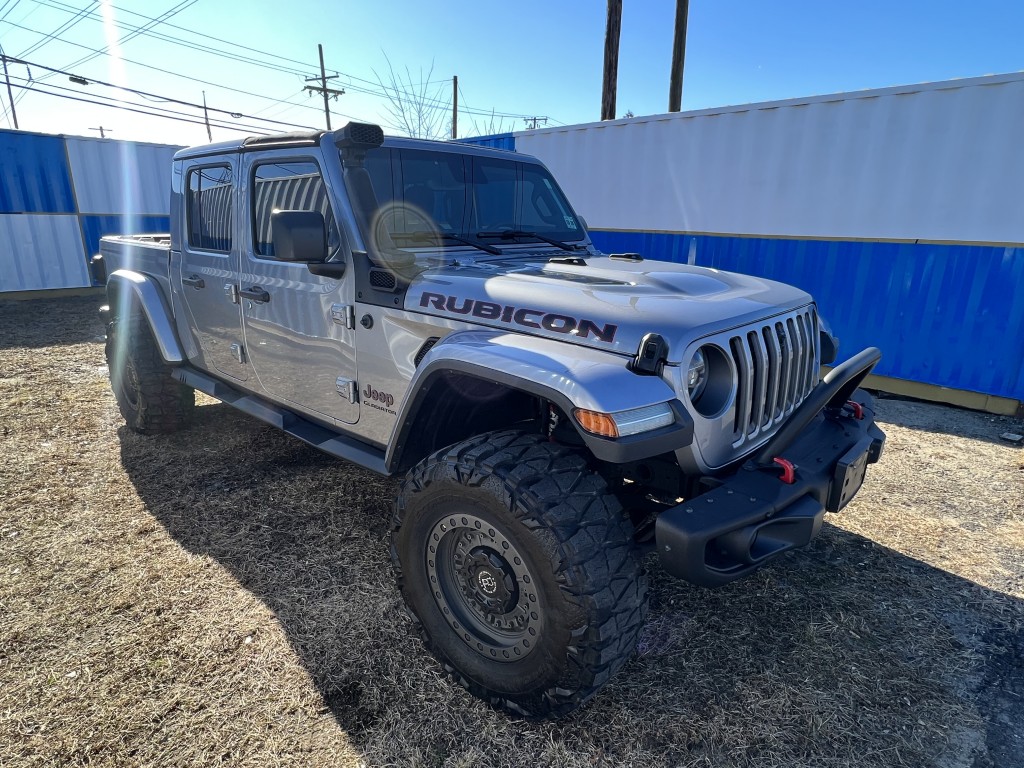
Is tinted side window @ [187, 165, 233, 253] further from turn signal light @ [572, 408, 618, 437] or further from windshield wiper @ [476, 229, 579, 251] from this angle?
turn signal light @ [572, 408, 618, 437]

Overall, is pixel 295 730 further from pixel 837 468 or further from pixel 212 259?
pixel 212 259

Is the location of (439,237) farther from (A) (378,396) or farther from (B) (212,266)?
(B) (212,266)

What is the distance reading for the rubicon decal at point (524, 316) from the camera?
2113 mm

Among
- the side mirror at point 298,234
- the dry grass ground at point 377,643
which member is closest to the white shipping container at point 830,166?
the dry grass ground at point 377,643

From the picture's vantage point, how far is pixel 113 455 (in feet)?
15.0

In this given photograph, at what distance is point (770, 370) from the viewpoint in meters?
2.40

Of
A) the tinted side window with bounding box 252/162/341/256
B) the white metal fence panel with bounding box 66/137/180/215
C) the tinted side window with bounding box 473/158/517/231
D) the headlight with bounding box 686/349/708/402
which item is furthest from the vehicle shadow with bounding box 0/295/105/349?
the headlight with bounding box 686/349/708/402

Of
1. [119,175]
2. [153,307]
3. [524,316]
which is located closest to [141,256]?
[153,307]

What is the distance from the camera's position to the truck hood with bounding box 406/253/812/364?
6.84ft

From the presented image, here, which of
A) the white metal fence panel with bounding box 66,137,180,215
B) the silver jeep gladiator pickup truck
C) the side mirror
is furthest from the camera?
the white metal fence panel with bounding box 66,137,180,215

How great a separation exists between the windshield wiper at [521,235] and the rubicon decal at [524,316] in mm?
790

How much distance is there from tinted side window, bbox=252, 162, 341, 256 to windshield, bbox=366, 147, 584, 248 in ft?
0.85

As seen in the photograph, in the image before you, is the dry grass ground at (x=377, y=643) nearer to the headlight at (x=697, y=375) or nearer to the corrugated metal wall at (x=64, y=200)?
the headlight at (x=697, y=375)

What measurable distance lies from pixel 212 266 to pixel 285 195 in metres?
0.92
